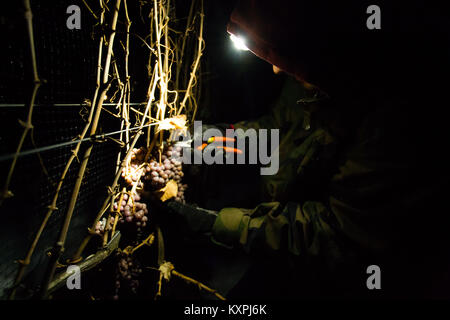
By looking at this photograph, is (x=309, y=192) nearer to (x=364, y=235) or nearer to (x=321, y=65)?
(x=364, y=235)

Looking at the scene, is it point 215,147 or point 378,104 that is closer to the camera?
point 378,104

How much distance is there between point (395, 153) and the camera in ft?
4.06

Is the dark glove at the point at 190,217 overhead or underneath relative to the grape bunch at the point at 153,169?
underneath

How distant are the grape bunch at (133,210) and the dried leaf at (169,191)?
14cm

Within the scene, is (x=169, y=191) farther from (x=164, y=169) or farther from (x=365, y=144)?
(x=365, y=144)

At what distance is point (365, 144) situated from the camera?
4.44 ft

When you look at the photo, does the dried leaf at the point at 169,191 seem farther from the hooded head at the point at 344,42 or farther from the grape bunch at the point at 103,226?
the hooded head at the point at 344,42

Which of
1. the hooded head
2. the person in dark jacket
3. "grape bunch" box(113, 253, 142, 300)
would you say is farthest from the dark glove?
the hooded head

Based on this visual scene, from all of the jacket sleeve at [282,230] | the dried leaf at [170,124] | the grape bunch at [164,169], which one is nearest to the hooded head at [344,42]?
the dried leaf at [170,124]

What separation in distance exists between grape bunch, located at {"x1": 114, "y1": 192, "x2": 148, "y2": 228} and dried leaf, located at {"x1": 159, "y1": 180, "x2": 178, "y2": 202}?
0.45 feet

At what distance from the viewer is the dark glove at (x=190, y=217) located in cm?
166

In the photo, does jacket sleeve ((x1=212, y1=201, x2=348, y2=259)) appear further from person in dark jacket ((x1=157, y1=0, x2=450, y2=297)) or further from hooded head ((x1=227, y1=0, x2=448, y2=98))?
hooded head ((x1=227, y1=0, x2=448, y2=98))
